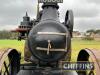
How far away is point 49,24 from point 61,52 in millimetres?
564

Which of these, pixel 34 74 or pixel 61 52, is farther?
pixel 34 74

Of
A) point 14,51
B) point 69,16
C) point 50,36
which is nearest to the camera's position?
point 50,36

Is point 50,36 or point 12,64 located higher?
point 50,36

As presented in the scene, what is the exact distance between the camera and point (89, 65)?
22.4 ft

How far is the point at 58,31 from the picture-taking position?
22.1 ft

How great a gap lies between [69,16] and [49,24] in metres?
1.07

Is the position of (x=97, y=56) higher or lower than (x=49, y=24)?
lower

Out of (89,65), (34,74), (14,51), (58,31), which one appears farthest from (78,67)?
(14,51)

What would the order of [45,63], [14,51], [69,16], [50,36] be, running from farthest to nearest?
1. [14,51]
2. [69,16]
3. [45,63]
4. [50,36]

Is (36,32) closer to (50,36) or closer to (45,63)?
(50,36)

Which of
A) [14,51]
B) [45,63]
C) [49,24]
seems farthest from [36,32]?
[14,51]

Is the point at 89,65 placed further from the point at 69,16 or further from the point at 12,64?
the point at 12,64

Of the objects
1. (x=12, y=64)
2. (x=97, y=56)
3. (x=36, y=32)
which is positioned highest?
(x=36, y=32)

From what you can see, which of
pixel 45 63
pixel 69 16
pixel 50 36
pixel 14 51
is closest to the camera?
pixel 50 36
